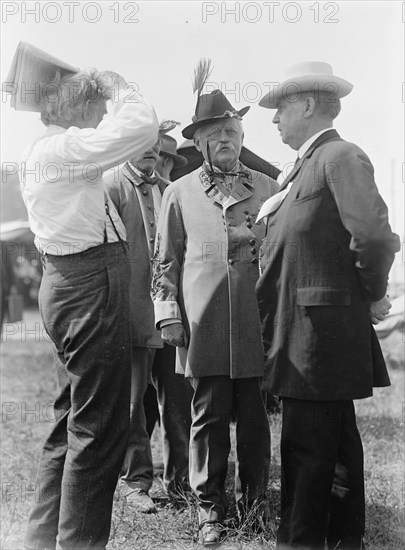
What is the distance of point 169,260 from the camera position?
3.88m

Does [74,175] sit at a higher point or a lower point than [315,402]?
higher

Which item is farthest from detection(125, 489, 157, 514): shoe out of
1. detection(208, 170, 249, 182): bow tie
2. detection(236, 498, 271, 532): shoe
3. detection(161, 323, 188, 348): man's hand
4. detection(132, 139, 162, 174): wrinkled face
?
detection(132, 139, 162, 174): wrinkled face

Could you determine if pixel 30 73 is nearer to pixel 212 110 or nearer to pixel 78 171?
pixel 78 171

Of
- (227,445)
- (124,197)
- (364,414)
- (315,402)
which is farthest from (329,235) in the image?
(364,414)

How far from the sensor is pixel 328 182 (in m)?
3.00

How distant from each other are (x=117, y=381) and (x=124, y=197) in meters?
1.81

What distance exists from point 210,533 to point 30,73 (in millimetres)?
2464

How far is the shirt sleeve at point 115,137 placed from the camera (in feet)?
9.32

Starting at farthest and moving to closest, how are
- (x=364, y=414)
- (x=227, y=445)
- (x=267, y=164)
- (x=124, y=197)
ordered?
1. (x=364, y=414)
2. (x=267, y=164)
3. (x=124, y=197)
4. (x=227, y=445)

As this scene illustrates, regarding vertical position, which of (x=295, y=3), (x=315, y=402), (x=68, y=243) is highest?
(x=295, y=3)

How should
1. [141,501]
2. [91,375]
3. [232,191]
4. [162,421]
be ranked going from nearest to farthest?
[91,375] < [232,191] < [141,501] < [162,421]

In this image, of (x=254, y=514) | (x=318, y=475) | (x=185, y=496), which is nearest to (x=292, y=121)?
(x=318, y=475)

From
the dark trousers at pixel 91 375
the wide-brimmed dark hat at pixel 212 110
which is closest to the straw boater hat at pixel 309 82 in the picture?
the wide-brimmed dark hat at pixel 212 110

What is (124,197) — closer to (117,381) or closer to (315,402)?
(117,381)
